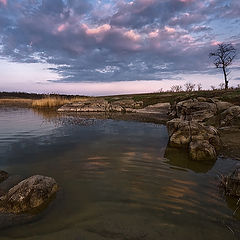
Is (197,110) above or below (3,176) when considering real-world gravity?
above

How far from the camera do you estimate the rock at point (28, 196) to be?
14.8ft

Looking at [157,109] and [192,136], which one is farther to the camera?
[157,109]

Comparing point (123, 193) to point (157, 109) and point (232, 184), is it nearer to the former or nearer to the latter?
point (232, 184)

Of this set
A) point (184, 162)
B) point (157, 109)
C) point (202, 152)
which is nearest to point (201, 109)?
point (157, 109)

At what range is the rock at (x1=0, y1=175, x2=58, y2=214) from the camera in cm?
451

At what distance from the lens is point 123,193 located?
540cm

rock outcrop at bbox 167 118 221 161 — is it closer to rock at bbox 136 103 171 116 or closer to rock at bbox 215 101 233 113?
rock at bbox 215 101 233 113

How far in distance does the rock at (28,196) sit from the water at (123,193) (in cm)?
31

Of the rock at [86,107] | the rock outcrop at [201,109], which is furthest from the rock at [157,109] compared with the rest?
the rock outcrop at [201,109]

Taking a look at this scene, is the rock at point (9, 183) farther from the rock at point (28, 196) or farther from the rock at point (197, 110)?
the rock at point (197, 110)

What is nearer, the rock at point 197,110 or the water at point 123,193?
the water at point 123,193

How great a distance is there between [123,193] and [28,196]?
2174 mm

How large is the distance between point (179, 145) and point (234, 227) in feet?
19.7

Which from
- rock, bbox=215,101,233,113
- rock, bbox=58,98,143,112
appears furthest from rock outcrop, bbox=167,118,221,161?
rock, bbox=58,98,143,112
